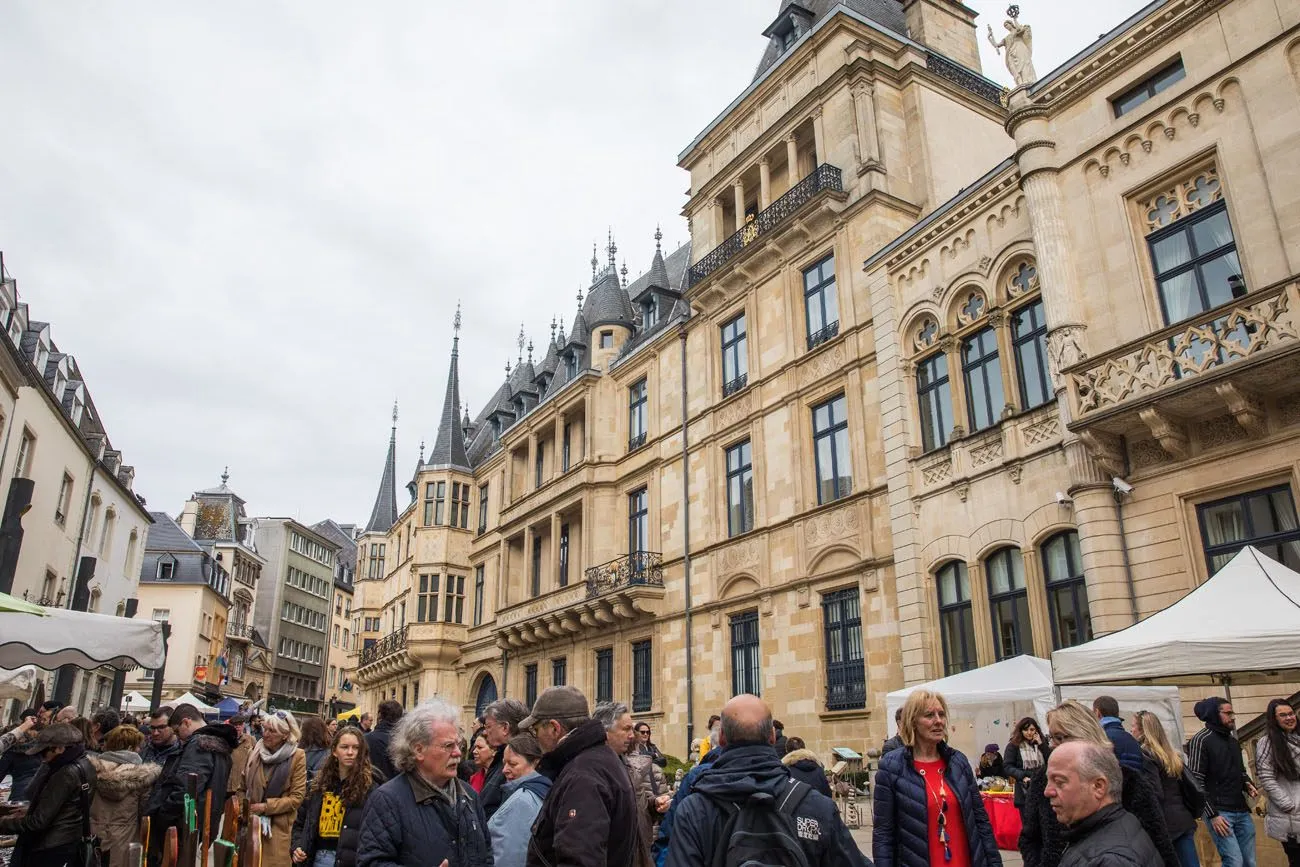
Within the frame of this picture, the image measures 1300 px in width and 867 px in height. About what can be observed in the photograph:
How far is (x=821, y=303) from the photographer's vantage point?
2017cm

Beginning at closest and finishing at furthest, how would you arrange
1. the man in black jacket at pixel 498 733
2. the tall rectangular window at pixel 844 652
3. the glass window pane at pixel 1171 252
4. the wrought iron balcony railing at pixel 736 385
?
the man in black jacket at pixel 498 733 < the glass window pane at pixel 1171 252 < the tall rectangular window at pixel 844 652 < the wrought iron balcony railing at pixel 736 385

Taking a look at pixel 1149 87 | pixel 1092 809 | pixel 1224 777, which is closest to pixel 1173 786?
pixel 1224 777

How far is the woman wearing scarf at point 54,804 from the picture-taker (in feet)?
21.2

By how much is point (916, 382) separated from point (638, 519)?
1101cm

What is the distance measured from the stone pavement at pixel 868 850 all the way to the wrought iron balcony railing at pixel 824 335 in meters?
9.67

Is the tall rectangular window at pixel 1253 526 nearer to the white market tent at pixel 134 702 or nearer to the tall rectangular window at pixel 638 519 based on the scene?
the tall rectangular window at pixel 638 519

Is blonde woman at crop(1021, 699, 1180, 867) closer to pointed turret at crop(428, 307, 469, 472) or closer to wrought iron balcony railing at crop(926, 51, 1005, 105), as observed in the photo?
wrought iron balcony railing at crop(926, 51, 1005, 105)

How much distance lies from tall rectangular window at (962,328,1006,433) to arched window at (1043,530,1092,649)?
Answer: 91.6 inches

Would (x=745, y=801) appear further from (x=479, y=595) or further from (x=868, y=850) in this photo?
(x=479, y=595)

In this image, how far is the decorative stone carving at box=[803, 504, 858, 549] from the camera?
18.0m

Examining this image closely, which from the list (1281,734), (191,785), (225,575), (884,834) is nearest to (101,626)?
(191,785)

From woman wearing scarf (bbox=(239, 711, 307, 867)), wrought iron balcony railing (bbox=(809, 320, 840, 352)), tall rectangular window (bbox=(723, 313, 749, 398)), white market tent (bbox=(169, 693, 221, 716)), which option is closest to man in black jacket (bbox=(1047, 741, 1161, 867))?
woman wearing scarf (bbox=(239, 711, 307, 867))

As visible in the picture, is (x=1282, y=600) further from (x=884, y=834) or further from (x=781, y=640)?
(x=781, y=640)

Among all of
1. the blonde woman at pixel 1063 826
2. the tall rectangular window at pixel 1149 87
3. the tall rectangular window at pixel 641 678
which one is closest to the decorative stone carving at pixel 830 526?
the tall rectangular window at pixel 641 678
